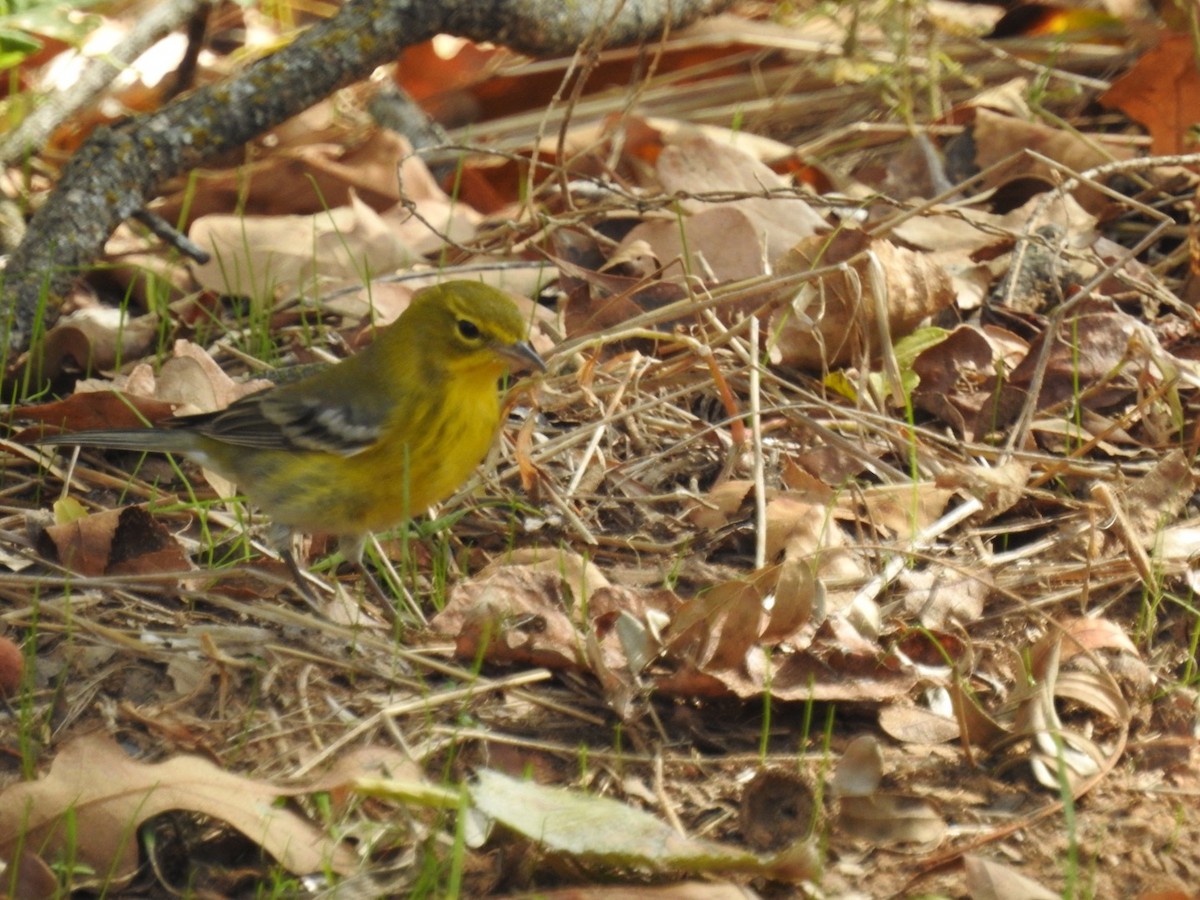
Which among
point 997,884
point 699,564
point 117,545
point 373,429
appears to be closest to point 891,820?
point 997,884

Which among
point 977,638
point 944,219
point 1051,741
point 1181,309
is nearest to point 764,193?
point 944,219

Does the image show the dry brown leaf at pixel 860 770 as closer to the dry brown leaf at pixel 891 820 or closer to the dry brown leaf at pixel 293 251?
the dry brown leaf at pixel 891 820

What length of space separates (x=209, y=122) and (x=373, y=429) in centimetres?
170

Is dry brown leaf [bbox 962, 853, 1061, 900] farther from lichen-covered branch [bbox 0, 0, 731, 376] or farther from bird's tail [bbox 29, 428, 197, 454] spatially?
lichen-covered branch [bbox 0, 0, 731, 376]

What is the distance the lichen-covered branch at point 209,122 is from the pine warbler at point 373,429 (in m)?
0.88

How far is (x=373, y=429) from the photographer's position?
423 centimetres

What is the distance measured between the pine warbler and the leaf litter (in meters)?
0.19

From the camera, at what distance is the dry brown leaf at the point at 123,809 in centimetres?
285

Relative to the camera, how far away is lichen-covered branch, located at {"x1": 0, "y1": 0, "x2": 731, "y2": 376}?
4973 mm

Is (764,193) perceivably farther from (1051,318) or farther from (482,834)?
(482,834)

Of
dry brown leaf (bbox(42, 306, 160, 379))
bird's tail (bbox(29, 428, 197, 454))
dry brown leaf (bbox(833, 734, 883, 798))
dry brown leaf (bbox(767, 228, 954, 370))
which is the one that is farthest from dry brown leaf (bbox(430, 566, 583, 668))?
dry brown leaf (bbox(42, 306, 160, 379))

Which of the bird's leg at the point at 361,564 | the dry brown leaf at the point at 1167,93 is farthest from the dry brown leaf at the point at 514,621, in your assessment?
the dry brown leaf at the point at 1167,93

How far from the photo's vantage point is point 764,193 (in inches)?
196

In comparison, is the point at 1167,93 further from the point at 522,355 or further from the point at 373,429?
the point at 373,429
